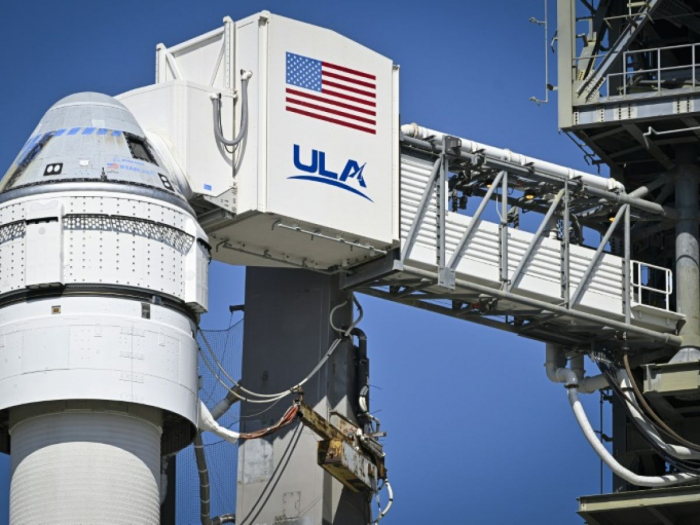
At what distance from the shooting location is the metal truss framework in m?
53.2

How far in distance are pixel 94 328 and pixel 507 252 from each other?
13650 millimetres

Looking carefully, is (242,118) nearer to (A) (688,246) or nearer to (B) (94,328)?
(B) (94,328)

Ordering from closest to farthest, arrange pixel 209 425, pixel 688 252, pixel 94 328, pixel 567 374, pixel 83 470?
pixel 83 470 → pixel 94 328 → pixel 209 425 → pixel 567 374 → pixel 688 252

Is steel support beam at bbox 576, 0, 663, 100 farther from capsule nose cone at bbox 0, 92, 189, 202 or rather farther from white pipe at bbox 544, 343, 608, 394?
capsule nose cone at bbox 0, 92, 189, 202

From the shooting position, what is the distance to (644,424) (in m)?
57.5

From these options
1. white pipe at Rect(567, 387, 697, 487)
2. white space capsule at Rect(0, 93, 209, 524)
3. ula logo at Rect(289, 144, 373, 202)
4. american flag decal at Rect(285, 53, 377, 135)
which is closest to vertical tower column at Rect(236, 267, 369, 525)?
ula logo at Rect(289, 144, 373, 202)

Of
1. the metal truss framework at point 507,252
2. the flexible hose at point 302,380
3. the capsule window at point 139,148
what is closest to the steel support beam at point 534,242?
the metal truss framework at point 507,252

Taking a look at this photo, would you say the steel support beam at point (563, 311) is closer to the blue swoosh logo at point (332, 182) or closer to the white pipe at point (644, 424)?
the white pipe at point (644, 424)

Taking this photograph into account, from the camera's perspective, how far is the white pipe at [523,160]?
5359 centimetres

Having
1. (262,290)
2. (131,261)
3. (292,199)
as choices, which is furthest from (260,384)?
(131,261)

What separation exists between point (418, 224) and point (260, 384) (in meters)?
5.22

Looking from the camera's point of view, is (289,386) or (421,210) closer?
(421,210)

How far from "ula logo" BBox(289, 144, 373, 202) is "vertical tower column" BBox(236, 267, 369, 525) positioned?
142 inches

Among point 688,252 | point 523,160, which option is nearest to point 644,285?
point 688,252
